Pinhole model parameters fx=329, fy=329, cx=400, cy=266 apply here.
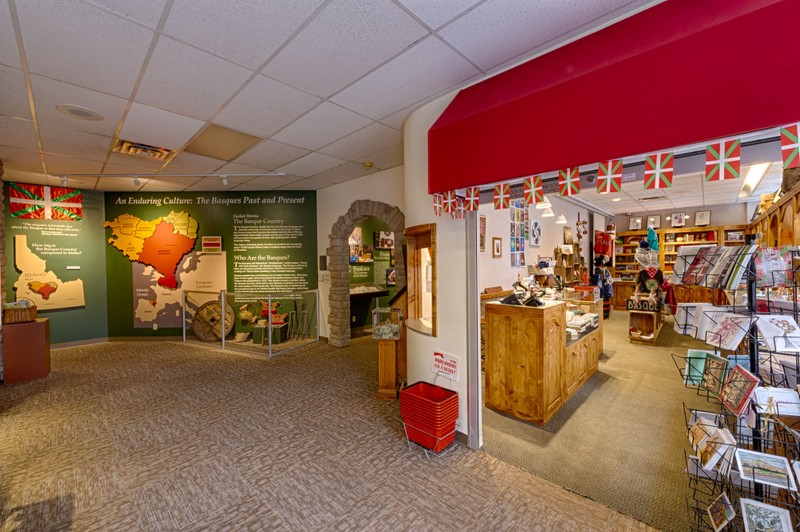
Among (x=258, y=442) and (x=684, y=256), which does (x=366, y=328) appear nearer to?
(x=258, y=442)

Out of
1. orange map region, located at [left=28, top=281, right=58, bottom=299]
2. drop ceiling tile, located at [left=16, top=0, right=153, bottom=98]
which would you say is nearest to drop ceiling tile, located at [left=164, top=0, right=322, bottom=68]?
drop ceiling tile, located at [left=16, top=0, right=153, bottom=98]

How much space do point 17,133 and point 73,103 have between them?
1380mm

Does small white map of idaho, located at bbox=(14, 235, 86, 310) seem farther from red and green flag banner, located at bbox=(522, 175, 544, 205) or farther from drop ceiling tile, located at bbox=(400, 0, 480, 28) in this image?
red and green flag banner, located at bbox=(522, 175, 544, 205)

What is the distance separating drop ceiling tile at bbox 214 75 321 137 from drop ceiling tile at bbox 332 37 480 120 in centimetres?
34

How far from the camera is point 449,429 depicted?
8.99ft

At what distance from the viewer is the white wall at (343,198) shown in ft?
16.7

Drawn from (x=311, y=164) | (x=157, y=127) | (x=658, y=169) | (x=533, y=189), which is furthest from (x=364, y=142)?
(x=658, y=169)

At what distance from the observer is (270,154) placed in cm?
425

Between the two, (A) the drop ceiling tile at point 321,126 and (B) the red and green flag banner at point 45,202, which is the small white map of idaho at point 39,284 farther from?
(A) the drop ceiling tile at point 321,126

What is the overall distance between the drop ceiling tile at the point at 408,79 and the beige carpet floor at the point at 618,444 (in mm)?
3038

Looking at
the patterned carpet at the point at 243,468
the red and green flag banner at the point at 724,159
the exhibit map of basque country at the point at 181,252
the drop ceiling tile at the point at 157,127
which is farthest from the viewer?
the exhibit map of basque country at the point at 181,252

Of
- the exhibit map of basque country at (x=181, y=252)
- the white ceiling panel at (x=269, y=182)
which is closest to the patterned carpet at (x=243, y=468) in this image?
the exhibit map of basque country at (x=181, y=252)

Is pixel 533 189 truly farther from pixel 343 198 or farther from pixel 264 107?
pixel 343 198

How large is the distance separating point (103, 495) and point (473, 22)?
393cm
